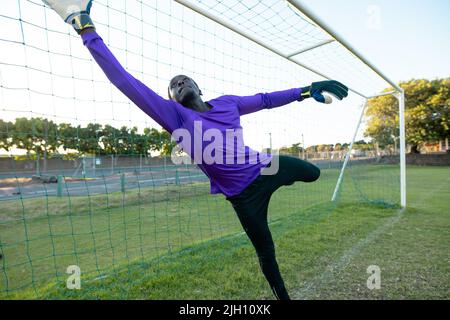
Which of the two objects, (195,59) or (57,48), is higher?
(195,59)

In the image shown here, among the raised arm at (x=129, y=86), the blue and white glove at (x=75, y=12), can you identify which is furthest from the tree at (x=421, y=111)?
the blue and white glove at (x=75, y=12)

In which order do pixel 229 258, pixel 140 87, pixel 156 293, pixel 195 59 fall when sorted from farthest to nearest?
1. pixel 195 59
2. pixel 229 258
3. pixel 156 293
4. pixel 140 87

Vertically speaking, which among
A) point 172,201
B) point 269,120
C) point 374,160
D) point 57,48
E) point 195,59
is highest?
point 195,59

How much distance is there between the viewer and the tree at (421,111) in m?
25.5

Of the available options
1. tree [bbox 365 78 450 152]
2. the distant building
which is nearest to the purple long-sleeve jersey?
tree [bbox 365 78 450 152]

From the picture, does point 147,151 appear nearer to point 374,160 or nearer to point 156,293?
point 156,293

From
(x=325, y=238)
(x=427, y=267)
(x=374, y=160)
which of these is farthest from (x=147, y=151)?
(x=374, y=160)

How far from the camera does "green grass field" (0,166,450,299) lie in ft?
9.23

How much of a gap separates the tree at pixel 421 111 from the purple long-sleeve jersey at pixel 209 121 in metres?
26.0

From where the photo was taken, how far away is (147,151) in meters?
4.02

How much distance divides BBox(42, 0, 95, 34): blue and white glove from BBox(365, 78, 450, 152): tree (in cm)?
2664

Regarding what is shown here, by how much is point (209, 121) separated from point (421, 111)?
30.5m

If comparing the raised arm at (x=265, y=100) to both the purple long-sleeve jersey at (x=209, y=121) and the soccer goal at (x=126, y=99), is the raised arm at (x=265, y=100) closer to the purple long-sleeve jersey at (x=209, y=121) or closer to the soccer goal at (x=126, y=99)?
the purple long-sleeve jersey at (x=209, y=121)
